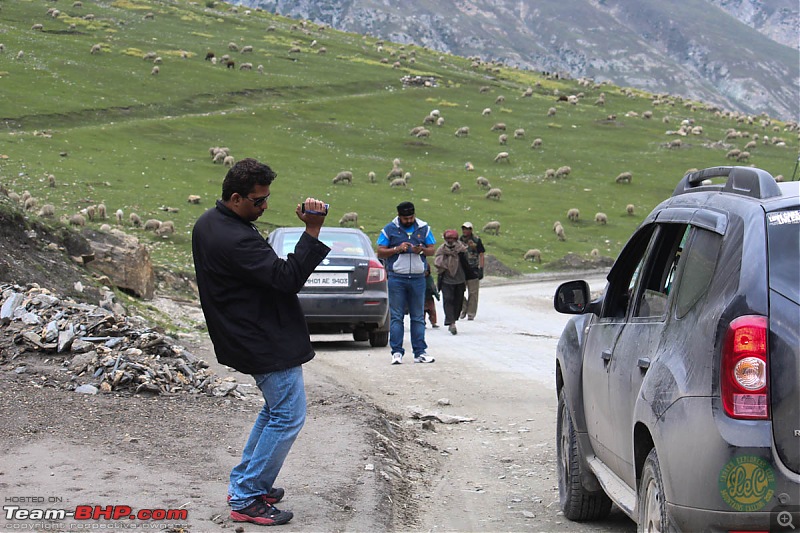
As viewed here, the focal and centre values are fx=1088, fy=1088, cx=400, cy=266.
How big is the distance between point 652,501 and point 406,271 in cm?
969

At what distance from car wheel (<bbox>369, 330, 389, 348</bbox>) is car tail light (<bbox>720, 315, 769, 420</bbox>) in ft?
42.1

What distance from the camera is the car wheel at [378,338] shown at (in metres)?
16.8

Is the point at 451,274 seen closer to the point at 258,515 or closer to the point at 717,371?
the point at 258,515

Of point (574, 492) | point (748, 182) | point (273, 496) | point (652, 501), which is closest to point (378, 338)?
point (574, 492)

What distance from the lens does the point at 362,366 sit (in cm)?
1443

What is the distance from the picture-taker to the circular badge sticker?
156 inches

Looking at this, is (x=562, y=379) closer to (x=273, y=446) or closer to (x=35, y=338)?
(x=273, y=446)

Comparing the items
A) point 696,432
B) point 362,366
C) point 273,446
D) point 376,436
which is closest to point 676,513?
point 696,432

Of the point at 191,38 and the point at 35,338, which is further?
the point at 191,38

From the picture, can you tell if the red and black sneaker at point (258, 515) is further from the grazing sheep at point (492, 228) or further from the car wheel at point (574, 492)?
the grazing sheep at point (492, 228)

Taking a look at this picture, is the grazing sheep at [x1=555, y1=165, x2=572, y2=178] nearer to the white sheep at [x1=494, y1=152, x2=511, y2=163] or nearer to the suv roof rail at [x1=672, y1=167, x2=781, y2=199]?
the white sheep at [x1=494, y1=152, x2=511, y2=163]

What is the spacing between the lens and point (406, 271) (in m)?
14.3

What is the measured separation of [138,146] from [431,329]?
144ft

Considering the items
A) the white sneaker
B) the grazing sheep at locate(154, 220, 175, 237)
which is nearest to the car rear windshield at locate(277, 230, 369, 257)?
the white sneaker
